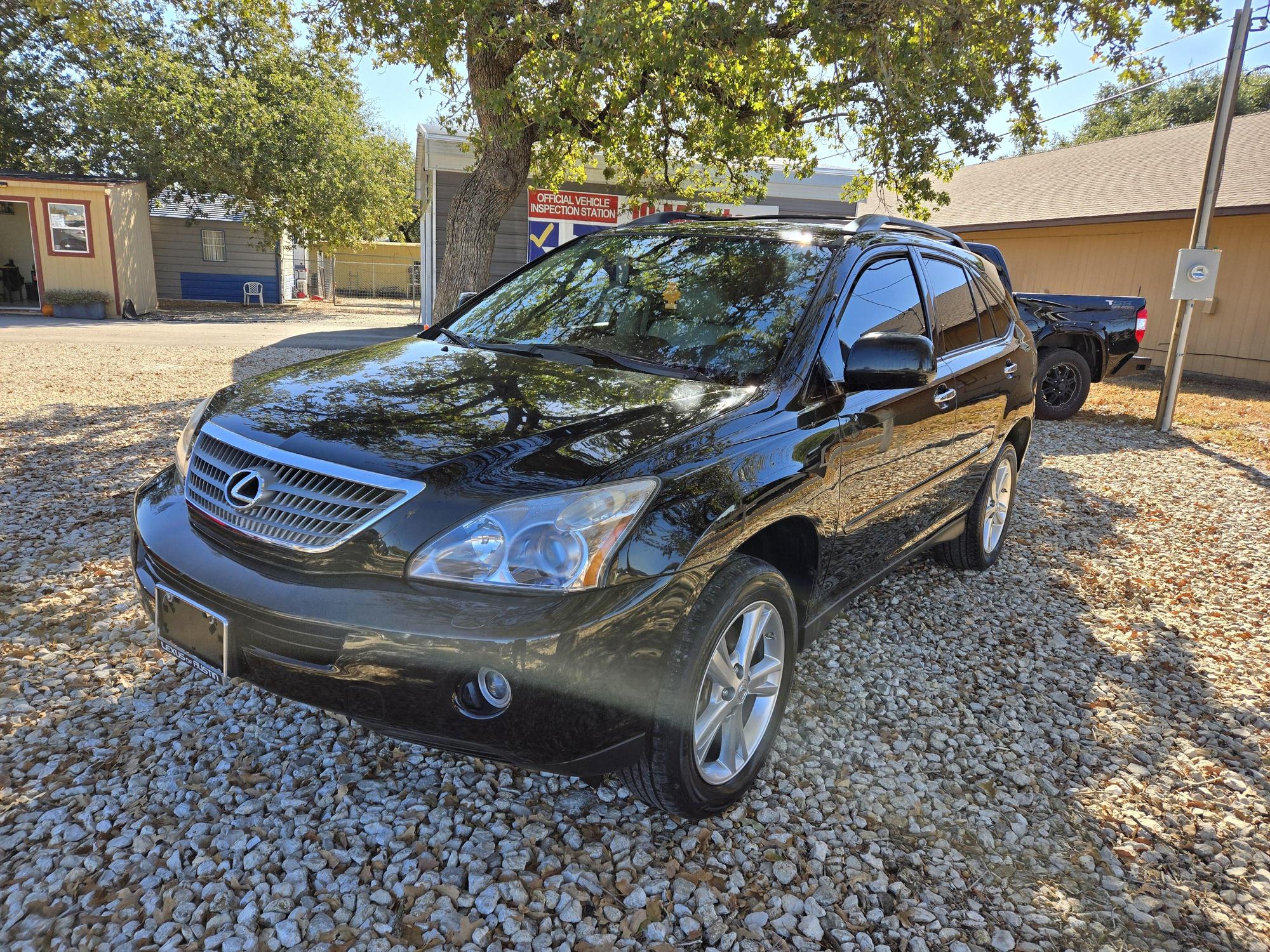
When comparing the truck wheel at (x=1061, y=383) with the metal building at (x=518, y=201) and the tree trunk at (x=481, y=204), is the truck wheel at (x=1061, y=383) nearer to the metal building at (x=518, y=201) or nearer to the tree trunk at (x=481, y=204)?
the metal building at (x=518, y=201)

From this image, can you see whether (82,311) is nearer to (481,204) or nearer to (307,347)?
(307,347)

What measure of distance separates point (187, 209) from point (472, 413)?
28.1 m

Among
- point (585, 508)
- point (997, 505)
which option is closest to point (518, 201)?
Answer: point (997, 505)

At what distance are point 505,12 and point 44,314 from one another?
670 inches

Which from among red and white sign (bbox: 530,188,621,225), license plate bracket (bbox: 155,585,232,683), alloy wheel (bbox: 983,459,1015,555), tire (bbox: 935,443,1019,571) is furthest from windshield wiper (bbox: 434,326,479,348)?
red and white sign (bbox: 530,188,621,225)

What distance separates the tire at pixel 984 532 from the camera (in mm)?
4770

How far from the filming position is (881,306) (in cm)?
344

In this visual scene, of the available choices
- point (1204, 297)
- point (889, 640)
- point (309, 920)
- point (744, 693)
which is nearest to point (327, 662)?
point (309, 920)

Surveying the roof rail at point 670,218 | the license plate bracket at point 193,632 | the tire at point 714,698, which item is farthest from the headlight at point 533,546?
the roof rail at point 670,218

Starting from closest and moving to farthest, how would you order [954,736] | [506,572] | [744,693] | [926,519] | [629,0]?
1. [506,572]
2. [744,693]
3. [954,736]
4. [926,519]
5. [629,0]

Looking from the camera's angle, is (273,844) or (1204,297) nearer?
(273,844)

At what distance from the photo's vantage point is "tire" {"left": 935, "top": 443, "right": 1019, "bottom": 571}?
477 centimetres

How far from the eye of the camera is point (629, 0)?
22.4 ft

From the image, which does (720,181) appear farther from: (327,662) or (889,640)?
(327,662)
